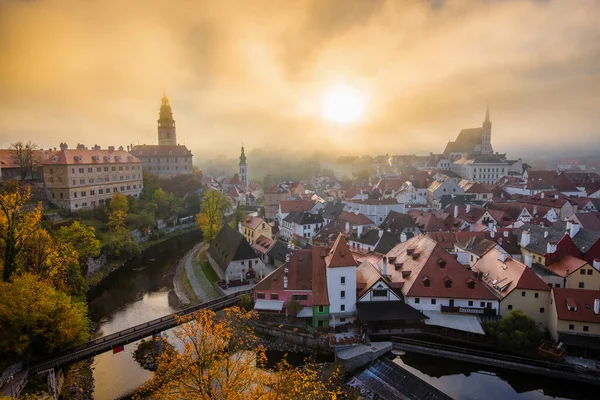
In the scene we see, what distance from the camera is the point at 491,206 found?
63969 mm

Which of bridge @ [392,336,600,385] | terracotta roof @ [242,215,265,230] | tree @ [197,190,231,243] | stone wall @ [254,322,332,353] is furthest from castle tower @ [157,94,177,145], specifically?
→ bridge @ [392,336,600,385]

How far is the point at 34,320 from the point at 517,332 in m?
32.7

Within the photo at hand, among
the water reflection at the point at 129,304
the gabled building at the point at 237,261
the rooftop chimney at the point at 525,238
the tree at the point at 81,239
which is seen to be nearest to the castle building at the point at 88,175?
the water reflection at the point at 129,304

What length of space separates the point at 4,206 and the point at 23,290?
705 cm

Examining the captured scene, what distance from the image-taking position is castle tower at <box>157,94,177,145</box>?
111m

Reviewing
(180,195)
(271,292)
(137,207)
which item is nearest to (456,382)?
(271,292)

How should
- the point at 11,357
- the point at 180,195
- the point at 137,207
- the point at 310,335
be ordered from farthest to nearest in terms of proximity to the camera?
the point at 180,195 → the point at 137,207 → the point at 310,335 → the point at 11,357

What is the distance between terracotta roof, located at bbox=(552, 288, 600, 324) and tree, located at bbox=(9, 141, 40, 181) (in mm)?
71218

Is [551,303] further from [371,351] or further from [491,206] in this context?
[491,206]

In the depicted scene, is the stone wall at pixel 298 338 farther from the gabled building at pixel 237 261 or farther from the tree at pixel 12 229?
the tree at pixel 12 229

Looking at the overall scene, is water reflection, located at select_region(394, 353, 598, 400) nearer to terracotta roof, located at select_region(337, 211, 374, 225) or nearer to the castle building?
terracotta roof, located at select_region(337, 211, 374, 225)

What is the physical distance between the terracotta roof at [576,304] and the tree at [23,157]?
234ft

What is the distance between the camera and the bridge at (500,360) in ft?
79.6

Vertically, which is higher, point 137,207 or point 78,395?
point 137,207
